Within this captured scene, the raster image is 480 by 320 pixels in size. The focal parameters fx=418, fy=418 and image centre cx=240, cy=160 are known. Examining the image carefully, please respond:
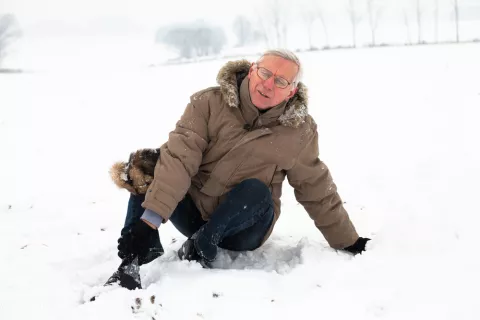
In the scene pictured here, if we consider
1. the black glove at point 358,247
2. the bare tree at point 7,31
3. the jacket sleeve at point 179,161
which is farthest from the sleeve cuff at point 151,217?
the bare tree at point 7,31

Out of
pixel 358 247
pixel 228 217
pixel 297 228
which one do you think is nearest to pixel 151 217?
pixel 228 217

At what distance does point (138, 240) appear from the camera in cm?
184

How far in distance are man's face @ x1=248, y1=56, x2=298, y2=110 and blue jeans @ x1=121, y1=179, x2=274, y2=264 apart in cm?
41

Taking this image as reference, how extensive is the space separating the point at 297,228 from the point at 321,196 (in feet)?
2.62

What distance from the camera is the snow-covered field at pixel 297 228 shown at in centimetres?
173

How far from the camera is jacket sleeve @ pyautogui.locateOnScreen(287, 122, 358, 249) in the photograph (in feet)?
7.27

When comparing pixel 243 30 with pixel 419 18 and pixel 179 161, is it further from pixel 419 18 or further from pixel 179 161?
pixel 179 161

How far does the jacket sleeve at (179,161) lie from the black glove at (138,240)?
3.3 inches

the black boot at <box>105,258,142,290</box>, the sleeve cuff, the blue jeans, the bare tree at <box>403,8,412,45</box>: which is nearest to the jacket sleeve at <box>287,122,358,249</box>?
the blue jeans

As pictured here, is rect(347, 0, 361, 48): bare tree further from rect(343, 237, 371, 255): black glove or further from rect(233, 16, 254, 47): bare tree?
rect(343, 237, 371, 255): black glove

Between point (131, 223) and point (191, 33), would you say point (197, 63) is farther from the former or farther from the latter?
point (131, 223)

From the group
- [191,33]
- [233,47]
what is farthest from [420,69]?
[191,33]

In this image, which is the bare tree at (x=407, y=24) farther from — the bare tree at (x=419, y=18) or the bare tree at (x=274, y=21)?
the bare tree at (x=274, y=21)

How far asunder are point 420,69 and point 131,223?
8.94m
